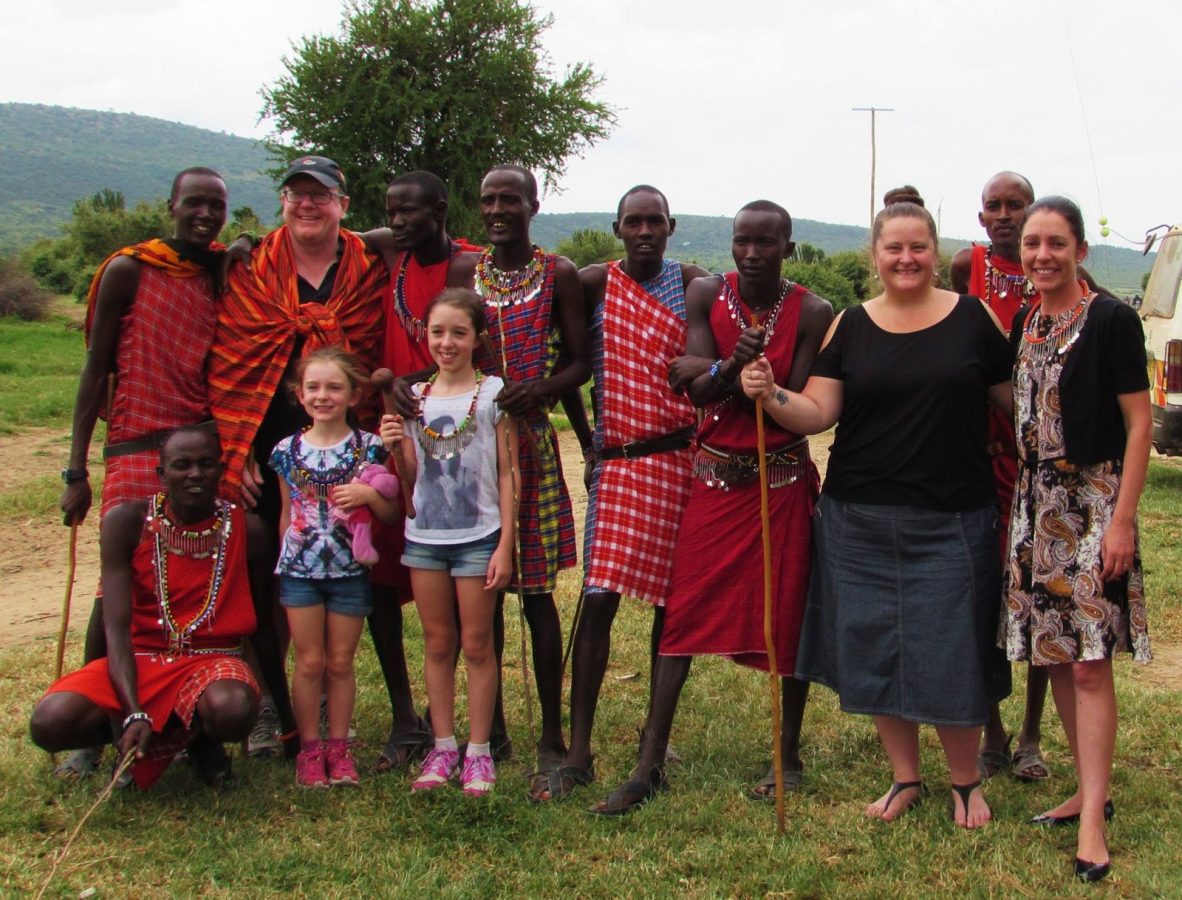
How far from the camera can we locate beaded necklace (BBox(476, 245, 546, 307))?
4.30 meters

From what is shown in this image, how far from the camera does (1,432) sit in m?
11.7

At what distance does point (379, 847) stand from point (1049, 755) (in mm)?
2552

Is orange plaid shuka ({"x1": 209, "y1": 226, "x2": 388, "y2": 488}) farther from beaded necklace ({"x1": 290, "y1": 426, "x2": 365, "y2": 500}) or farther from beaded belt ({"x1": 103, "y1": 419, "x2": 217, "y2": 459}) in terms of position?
beaded necklace ({"x1": 290, "y1": 426, "x2": 365, "y2": 500})

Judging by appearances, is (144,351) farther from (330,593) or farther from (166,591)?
(330,593)

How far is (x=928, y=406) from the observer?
12.0 feet

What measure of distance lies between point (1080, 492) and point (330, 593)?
8.30 ft

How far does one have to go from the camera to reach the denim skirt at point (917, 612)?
372 cm

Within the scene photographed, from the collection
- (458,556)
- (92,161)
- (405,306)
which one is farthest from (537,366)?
(92,161)


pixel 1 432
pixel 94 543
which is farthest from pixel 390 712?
pixel 1 432

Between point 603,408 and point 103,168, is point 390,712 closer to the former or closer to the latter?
point 603,408

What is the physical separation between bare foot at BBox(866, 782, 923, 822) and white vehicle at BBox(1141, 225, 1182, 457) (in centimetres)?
706

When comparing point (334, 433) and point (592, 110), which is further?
point (592, 110)

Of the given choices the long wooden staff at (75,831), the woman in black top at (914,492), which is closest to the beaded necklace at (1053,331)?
the woman in black top at (914,492)

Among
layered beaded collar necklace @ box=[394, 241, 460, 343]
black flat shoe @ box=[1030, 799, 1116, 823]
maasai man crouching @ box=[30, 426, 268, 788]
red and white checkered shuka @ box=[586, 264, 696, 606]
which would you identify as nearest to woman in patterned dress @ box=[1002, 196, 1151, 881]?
black flat shoe @ box=[1030, 799, 1116, 823]
